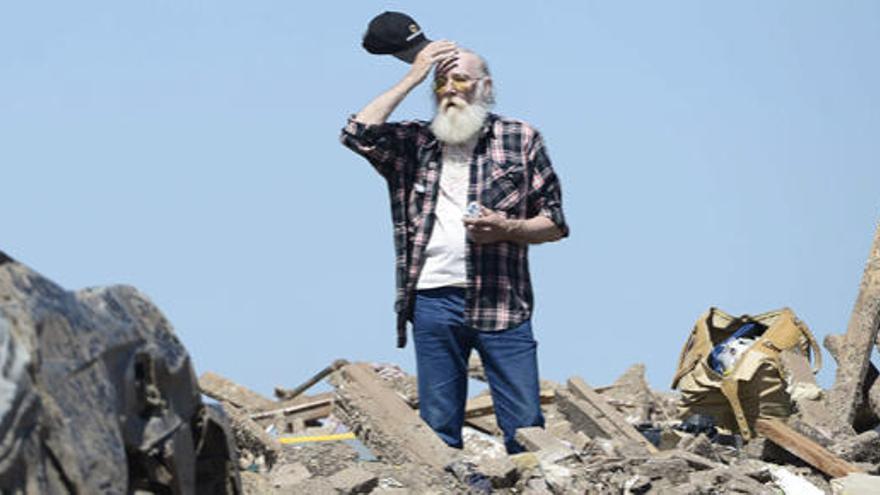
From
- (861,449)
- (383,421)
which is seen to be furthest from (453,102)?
(861,449)

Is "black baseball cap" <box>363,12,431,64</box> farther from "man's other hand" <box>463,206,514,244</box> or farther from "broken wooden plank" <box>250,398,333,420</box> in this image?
"broken wooden plank" <box>250,398,333,420</box>

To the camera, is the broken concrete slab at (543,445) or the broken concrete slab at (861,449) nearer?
the broken concrete slab at (543,445)

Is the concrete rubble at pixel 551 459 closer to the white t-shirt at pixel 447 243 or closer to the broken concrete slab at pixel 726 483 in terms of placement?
the broken concrete slab at pixel 726 483

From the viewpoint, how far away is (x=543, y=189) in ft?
30.9

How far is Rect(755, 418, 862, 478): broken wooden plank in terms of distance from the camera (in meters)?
9.97

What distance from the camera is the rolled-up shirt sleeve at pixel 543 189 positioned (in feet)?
30.8

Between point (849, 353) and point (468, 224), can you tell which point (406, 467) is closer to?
point (468, 224)

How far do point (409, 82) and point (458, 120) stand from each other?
0.36m

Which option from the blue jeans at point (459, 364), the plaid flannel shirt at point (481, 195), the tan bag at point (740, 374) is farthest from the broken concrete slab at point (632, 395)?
the plaid flannel shirt at point (481, 195)

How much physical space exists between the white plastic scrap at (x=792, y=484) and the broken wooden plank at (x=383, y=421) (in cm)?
165

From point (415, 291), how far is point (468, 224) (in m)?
0.45

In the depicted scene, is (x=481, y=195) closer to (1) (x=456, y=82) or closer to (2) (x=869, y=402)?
(1) (x=456, y=82)

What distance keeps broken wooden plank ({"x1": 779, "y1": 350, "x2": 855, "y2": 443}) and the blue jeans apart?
2.36 m

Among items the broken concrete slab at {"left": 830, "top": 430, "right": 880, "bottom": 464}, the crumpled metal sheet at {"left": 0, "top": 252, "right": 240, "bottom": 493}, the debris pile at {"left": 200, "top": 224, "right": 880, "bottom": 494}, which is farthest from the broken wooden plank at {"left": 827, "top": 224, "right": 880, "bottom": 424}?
the crumpled metal sheet at {"left": 0, "top": 252, "right": 240, "bottom": 493}
